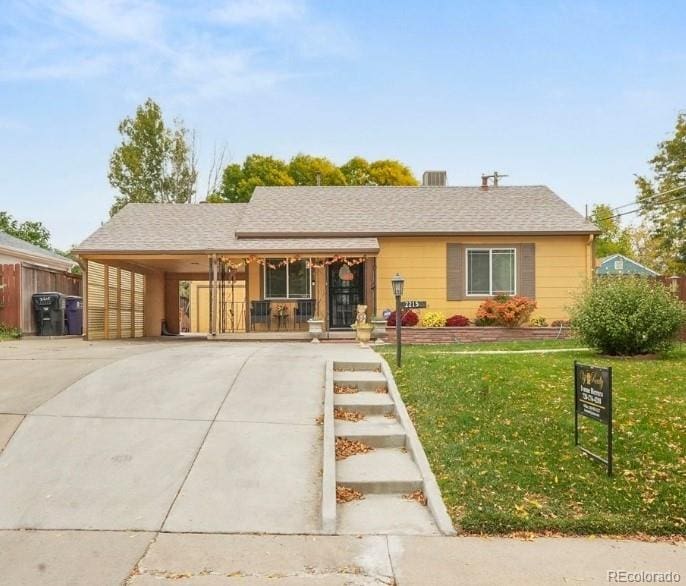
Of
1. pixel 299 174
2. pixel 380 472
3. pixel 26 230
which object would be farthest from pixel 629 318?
pixel 26 230

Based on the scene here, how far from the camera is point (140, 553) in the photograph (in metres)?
4.25

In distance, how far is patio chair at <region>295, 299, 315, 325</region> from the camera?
16.8 meters

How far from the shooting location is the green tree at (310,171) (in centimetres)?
3709

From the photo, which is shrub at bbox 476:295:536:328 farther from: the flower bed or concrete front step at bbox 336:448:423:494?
concrete front step at bbox 336:448:423:494

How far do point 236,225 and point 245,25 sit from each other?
676 centimetres

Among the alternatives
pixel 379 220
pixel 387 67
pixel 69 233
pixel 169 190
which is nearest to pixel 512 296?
pixel 379 220

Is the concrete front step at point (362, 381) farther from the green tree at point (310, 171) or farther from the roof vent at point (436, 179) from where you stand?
the green tree at point (310, 171)

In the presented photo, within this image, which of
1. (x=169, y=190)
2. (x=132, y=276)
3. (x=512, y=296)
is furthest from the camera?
(x=169, y=190)

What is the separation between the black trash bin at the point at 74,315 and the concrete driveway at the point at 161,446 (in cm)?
1029

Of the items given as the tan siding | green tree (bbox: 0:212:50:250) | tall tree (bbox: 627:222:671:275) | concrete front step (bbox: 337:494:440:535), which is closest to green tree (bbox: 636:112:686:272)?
tall tree (bbox: 627:222:671:275)

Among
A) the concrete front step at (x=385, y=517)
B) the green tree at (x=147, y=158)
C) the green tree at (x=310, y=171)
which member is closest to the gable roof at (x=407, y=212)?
the concrete front step at (x=385, y=517)

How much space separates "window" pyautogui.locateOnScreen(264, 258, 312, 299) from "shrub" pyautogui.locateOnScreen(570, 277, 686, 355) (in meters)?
8.22

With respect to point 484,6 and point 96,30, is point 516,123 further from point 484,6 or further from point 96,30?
point 96,30

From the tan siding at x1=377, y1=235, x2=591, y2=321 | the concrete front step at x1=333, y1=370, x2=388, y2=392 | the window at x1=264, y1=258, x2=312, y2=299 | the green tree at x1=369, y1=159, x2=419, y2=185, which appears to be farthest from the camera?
the green tree at x1=369, y1=159, x2=419, y2=185
